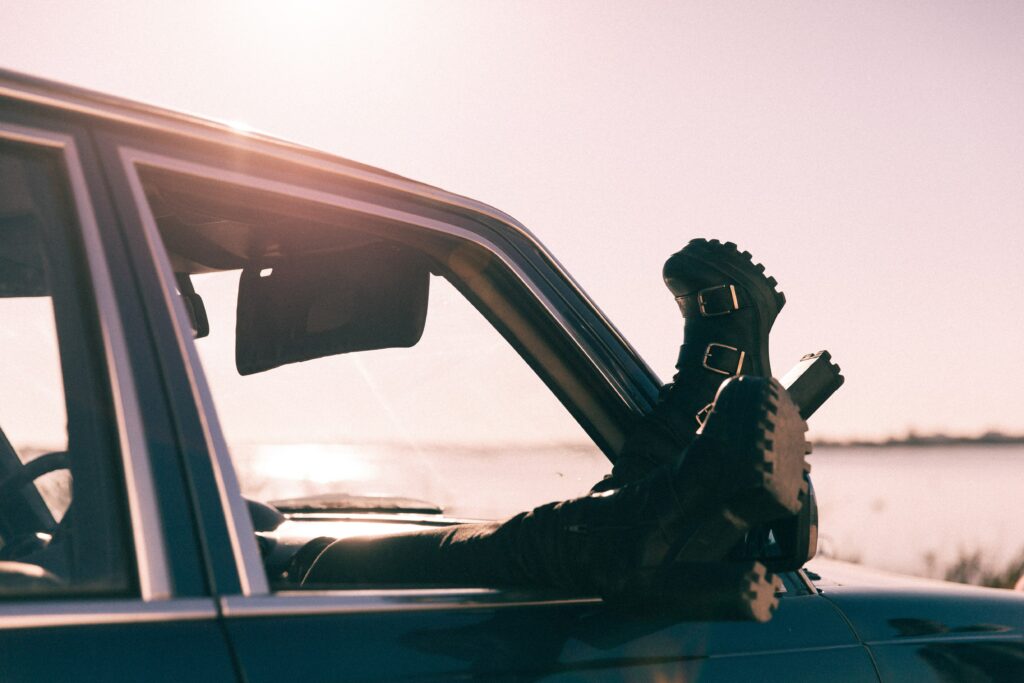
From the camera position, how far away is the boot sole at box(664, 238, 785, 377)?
6.20ft

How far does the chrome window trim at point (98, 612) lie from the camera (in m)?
1.20

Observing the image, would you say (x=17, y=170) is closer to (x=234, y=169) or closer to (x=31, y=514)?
(x=234, y=169)

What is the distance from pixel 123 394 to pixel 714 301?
0.98 m

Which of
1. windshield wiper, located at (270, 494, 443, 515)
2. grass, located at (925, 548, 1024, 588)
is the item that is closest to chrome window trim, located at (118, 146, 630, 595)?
windshield wiper, located at (270, 494, 443, 515)

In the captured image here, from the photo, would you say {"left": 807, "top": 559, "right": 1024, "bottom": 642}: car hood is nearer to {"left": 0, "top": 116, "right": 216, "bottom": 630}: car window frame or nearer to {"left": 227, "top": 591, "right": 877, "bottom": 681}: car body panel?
{"left": 227, "top": 591, "right": 877, "bottom": 681}: car body panel

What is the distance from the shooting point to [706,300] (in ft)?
6.23

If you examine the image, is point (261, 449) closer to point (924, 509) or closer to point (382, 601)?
point (382, 601)

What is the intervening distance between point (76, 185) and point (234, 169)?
0.28m

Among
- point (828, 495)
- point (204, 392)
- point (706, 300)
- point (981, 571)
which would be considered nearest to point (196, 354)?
point (204, 392)

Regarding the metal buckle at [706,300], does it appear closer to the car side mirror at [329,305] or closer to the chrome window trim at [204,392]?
the car side mirror at [329,305]

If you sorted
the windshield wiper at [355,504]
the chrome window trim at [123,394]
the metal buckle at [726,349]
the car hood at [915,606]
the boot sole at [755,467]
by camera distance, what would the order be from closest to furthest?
the chrome window trim at [123,394] → the boot sole at [755,467] → the metal buckle at [726,349] → the car hood at [915,606] → the windshield wiper at [355,504]

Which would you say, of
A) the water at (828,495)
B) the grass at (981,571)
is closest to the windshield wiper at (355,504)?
the water at (828,495)

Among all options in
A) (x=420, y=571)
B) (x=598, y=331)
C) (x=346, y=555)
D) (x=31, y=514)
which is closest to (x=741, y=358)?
(x=598, y=331)

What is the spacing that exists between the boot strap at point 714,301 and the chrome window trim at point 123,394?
952mm
